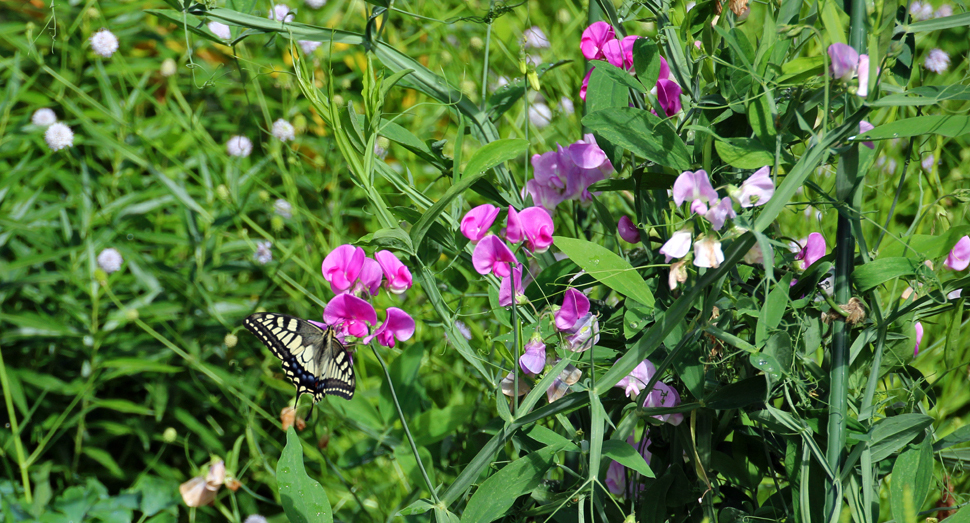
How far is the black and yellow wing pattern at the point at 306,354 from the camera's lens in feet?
2.71

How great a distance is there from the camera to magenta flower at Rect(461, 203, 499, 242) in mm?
675

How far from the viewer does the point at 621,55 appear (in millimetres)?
703

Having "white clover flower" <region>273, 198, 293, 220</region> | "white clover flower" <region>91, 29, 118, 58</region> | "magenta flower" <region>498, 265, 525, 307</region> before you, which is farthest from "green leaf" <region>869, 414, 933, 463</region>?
"white clover flower" <region>91, 29, 118, 58</region>

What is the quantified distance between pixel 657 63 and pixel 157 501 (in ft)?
4.13

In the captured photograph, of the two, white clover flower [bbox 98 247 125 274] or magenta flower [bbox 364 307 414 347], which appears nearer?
magenta flower [bbox 364 307 414 347]

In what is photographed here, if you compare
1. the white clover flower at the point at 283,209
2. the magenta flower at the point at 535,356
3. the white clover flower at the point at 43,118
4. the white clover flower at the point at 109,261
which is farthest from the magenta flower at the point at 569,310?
the white clover flower at the point at 43,118

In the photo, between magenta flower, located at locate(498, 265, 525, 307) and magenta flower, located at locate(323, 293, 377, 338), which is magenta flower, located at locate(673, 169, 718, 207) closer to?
magenta flower, located at locate(498, 265, 525, 307)

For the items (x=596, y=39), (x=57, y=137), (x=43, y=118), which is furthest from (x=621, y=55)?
(x=43, y=118)

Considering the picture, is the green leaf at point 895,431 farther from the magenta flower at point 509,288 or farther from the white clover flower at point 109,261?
the white clover flower at point 109,261

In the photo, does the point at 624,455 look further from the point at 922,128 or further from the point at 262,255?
the point at 262,255

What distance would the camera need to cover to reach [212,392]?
1.61 meters

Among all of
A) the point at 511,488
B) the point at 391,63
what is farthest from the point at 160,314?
the point at 511,488

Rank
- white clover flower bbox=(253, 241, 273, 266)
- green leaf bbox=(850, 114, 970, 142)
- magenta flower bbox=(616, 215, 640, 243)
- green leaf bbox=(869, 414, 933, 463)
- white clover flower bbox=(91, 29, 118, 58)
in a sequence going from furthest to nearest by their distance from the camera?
1. white clover flower bbox=(91, 29, 118, 58)
2. white clover flower bbox=(253, 241, 273, 266)
3. magenta flower bbox=(616, 215, 640, 243)
4. green leaf bbox=(869, 414, 933, 463)
5. green leaf bbox=(850, 114, 970, 142)

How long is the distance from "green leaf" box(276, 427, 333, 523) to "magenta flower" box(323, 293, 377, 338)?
113 millimetres
